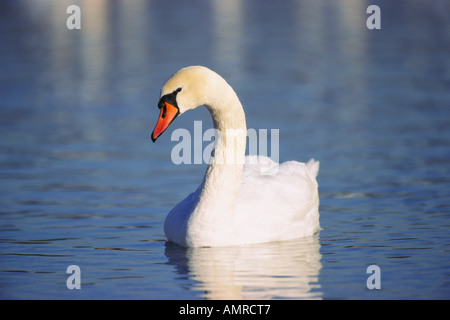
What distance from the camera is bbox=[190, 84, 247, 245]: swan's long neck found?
9.78 metres

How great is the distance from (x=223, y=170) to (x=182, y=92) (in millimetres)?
967

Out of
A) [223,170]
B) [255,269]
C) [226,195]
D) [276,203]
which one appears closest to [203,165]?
[276,203]

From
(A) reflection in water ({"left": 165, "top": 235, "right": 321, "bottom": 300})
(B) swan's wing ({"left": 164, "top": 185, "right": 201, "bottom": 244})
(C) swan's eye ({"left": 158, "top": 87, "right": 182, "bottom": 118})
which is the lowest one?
(A) reflection in water ({"left": 165, "top": 235, "right": 321, "bottom": 300})

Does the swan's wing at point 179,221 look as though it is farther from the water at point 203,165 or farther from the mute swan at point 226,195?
the water at point 203,165

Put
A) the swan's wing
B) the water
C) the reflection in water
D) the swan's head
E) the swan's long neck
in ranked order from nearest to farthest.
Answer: the reflection in water
the water
the swan's head
the swan's long neck
the swan's wing

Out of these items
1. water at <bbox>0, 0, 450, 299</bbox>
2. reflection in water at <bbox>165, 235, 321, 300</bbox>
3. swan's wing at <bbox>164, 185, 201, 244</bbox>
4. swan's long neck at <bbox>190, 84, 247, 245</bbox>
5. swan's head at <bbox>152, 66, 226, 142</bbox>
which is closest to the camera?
reflection in water at <bbox>165, 235, 321, 300</bbox>

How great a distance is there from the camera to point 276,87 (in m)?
19.9

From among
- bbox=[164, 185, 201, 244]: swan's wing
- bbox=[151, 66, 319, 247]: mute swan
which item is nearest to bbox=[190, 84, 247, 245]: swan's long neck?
bbox=[151, 66, 319, 247]: mute swan

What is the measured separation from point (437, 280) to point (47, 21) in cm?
2861

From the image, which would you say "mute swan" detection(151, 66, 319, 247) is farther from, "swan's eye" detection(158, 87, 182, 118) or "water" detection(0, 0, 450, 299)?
"water" detection(0, 0, 450, 299)

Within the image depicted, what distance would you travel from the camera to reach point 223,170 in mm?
10000

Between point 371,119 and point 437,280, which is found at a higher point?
point 371,119
